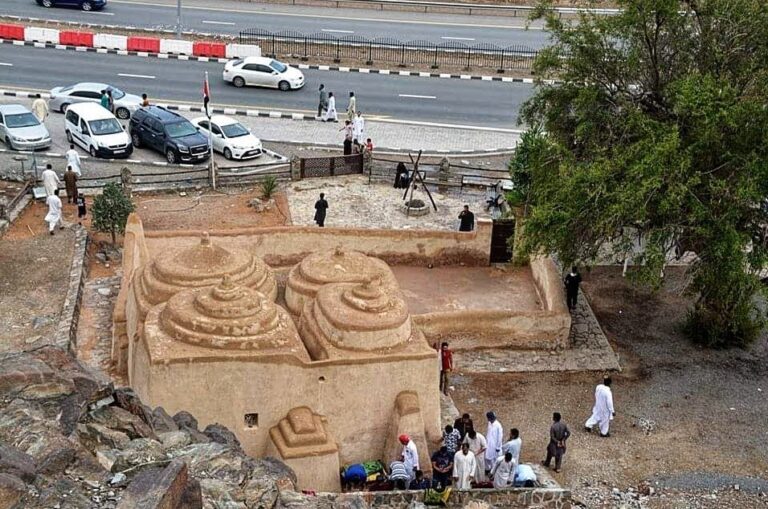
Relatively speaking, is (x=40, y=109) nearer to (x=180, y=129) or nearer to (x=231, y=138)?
(x=180, y=129)

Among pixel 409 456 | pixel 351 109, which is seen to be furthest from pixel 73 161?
pixel 409 456

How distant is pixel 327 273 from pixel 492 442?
5.00 metres

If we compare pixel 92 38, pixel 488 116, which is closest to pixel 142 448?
pixel 488 116

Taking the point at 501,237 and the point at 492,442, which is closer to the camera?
the point at 492,442

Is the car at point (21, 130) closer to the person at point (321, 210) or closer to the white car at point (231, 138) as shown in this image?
the white car at point (231, 138)

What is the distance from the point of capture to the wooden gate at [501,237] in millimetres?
26312

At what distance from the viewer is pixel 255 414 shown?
1842 cm

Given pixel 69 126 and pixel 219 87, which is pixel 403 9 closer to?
pixel 219 87

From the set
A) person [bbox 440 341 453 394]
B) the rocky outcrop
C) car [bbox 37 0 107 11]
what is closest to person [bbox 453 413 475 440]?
person [bbox 440 341 453 394]

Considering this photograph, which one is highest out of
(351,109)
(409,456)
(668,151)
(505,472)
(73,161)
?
(668,151)

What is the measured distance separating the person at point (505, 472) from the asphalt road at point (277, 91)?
2208 cm

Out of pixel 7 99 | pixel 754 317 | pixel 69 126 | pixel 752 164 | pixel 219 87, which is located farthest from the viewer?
pixel 219 87

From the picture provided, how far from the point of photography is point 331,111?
37.9 metres

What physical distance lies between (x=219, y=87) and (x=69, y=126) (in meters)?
7.88
